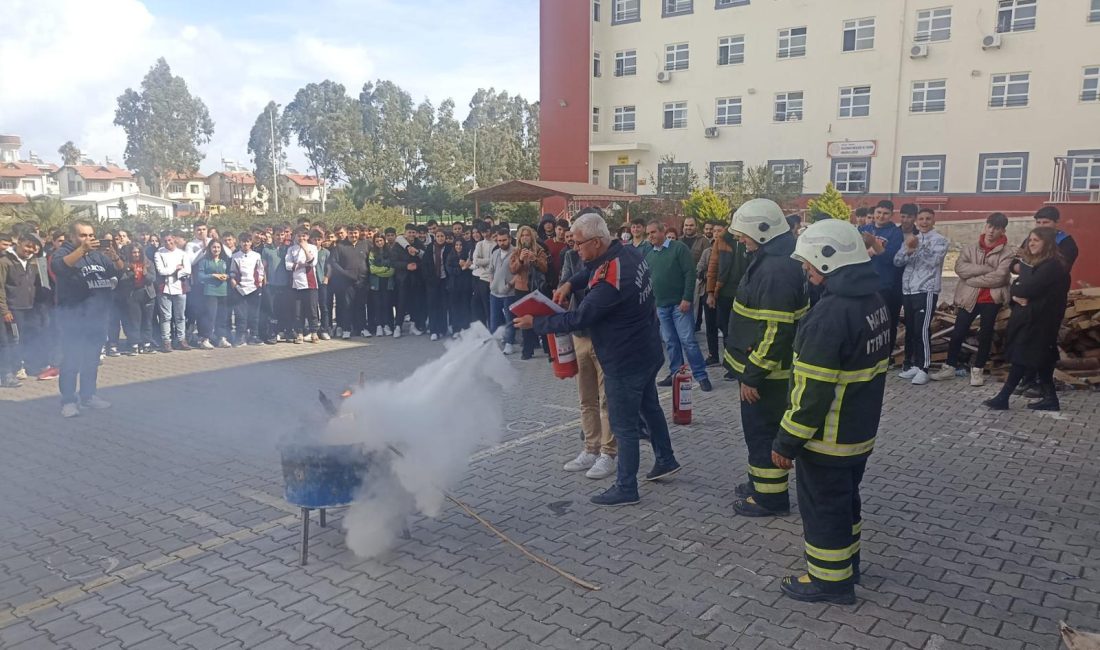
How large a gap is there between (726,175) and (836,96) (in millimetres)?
6892

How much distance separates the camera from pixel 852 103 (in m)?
34.8

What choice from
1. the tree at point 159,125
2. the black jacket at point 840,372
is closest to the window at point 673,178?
the black jacket at point 840,372

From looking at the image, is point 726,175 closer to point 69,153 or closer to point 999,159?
point 999,159

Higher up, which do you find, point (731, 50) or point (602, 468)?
point (731, 50)

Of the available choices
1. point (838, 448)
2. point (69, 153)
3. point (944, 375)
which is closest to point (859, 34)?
point (944, 375)

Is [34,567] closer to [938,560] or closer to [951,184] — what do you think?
[938,560]

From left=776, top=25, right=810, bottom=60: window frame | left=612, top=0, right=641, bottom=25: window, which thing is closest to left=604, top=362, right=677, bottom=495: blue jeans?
left=776, top=25, right=810, bottom=60: window frame

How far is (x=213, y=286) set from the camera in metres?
12.5

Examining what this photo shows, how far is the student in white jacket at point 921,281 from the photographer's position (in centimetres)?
922

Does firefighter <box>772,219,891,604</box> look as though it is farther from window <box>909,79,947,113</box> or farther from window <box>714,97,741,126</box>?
window <box>714,97,741,126</box>

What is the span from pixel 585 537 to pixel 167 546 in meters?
2.85

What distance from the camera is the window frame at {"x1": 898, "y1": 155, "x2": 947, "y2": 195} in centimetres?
3272

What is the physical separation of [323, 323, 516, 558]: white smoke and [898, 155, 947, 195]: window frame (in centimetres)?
3368

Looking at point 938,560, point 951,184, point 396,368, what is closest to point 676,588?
point 938,560
